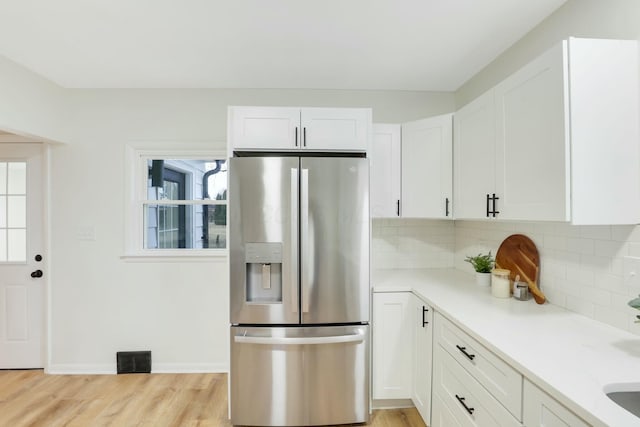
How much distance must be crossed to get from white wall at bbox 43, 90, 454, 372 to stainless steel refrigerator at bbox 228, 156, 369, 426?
89 cm

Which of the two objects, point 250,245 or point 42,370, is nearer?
point 250,245

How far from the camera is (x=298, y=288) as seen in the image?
1.96 metres

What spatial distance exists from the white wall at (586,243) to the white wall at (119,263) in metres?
1.89

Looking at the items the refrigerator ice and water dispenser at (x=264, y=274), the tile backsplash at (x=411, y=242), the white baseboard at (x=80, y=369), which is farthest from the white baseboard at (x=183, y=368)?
the tile backsplash at (x=411, y=242)

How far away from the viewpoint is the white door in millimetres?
2732

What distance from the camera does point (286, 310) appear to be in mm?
1961

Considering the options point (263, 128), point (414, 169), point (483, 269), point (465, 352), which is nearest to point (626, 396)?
point (465, 352)

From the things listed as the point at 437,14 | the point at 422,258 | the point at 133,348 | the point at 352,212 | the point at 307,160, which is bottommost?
the point at 133,348

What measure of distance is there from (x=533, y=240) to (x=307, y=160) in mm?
1465

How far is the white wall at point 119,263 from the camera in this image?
8.94 ft

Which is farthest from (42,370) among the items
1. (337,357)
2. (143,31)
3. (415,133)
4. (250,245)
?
(415,133)

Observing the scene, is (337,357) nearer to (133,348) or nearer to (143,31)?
(133,348)

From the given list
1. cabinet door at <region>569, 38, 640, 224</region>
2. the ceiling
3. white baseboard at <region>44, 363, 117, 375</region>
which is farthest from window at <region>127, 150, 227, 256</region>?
cabinet door at <region>569, 38, 640, 224</region>

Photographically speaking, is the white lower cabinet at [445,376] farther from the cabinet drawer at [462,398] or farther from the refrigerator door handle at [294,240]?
the refrigerator door handle at [294,240]
